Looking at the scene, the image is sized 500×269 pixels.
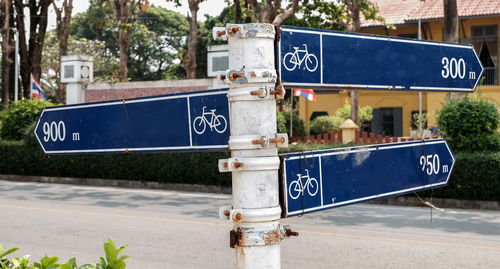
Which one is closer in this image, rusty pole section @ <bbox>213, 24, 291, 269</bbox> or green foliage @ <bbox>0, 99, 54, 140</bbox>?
rusty pole section @ <bbox>213, 24, 291, 269</bbox>

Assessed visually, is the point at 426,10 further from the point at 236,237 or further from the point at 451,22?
the point at 236,237

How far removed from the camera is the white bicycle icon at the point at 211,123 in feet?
7.89

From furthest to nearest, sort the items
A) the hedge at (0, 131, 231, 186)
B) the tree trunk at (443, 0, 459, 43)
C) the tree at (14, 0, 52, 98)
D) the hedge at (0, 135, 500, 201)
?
the tree at (14, 0, 52, 98) < the hedge at (0, 131, 231, 186) < the tree trunk at (443, 0, 459, 43) < the hedge at (0, 135, 500, 201)

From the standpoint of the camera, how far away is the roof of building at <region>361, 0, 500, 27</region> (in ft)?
104

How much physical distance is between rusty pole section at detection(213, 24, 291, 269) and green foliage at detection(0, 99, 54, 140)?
65.9 ft

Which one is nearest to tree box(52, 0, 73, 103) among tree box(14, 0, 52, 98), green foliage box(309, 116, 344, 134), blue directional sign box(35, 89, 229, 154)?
tree box(14, 0, 52, 98)

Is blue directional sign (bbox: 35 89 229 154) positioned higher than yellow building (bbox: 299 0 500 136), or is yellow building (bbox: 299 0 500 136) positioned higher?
yellow building (bbox: 299 0 500 136)

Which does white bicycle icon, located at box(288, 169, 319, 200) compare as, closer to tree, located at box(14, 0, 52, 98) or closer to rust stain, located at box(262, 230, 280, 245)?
rust stain, located at box(262, 230, 280, 245)

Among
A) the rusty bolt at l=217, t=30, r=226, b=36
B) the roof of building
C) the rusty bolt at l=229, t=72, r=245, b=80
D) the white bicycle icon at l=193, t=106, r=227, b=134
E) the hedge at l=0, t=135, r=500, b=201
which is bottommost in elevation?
the hedge at l=0, t=135, r=500, b=201

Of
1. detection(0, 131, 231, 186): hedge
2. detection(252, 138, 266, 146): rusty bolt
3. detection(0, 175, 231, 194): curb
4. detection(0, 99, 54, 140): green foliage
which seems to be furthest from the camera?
detection(0, 99, 54, 140): green foliage

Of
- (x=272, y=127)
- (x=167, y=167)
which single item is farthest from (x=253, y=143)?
(x=167, y=167)

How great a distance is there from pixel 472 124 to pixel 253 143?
12395 mm

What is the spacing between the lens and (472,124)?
1364cm

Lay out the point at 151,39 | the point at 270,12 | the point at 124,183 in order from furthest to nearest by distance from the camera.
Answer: the point at 151,39
the point at 270,12
the point at 124,183
